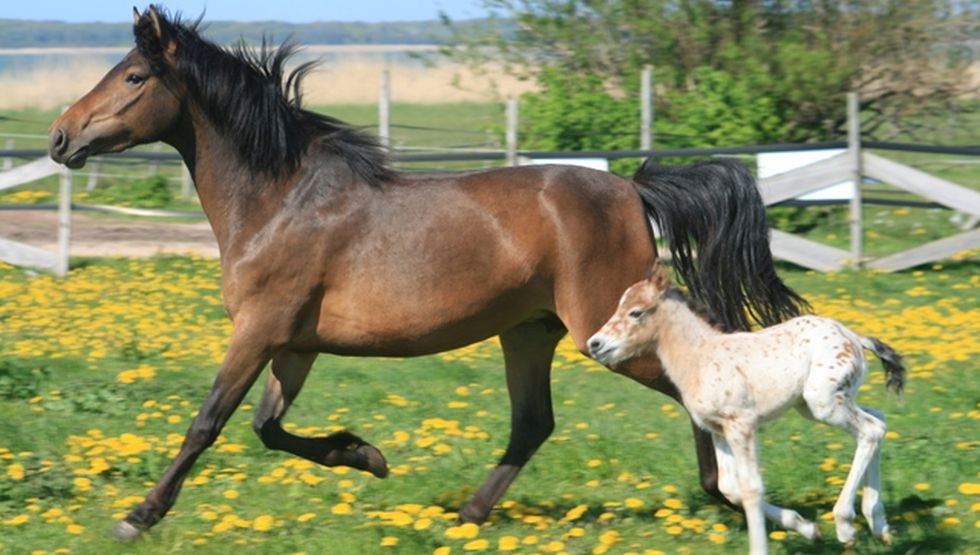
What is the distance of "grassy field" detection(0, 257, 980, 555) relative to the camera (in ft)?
20.9

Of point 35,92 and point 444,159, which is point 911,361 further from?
point 35,92

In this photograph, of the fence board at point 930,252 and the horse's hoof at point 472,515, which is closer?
the horse's hoof at point 472,515

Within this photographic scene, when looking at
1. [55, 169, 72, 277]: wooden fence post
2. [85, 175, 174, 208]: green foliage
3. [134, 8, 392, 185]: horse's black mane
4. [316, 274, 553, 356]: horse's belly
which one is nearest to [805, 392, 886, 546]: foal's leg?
[316, 274, 553, 356]: horse's belly

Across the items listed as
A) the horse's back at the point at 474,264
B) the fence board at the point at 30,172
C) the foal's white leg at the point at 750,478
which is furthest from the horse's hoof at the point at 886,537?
the fence board at the point at 30,172

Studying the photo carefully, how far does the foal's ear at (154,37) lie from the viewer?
670 centimetres

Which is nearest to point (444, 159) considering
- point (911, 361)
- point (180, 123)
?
point (911, 361)

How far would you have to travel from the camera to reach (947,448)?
7.38m

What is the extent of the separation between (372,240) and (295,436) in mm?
1012

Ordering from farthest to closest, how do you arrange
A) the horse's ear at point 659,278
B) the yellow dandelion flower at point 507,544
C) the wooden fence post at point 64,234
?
the wooden fence post at point 64,234
the yellow dandelion flower at point 507,544
the horse's ear at point 659,278

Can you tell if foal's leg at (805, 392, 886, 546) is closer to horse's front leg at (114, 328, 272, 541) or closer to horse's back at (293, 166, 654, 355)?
horse's back at (293, 166, 654, 355)

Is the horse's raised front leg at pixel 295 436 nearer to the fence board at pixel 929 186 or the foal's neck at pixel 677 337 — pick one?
the foal's neck at pixel 677 337

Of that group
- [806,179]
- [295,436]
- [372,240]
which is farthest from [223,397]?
[806,179]

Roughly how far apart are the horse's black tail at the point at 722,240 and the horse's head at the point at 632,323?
0.76 m

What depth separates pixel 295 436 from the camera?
22.6 feet
